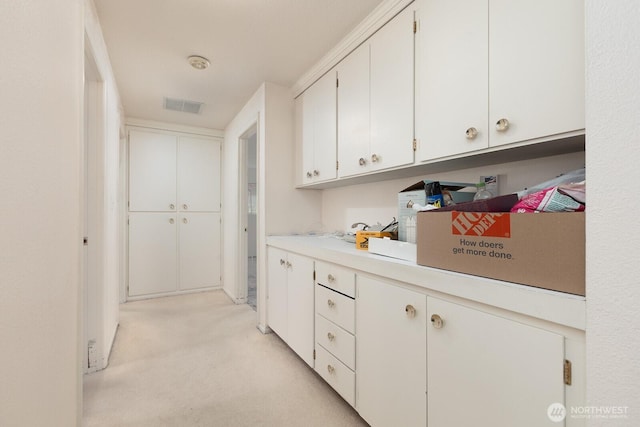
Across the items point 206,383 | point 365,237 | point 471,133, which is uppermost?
point 471,133

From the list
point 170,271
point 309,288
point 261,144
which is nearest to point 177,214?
point 170,271

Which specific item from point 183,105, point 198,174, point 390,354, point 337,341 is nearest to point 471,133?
point 390,354

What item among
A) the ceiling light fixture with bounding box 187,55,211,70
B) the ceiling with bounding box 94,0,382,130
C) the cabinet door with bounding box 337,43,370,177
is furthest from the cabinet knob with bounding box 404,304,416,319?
the ceiling light fixture with bounding box 187,55,211,70

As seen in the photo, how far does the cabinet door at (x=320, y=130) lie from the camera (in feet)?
7.34

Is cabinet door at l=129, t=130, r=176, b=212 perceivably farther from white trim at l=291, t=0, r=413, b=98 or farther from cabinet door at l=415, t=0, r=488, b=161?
cabinet door at l=415, t=0, r=488, b=161

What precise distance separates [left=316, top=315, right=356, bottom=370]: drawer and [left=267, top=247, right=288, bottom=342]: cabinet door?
0.55 meters

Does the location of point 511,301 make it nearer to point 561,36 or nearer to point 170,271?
point 561,36

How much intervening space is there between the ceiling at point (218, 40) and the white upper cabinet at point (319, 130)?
0.74 feet

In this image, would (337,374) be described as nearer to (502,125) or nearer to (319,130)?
(502,125)

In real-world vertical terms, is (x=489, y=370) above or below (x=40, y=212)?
below

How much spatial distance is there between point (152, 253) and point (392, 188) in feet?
10.8

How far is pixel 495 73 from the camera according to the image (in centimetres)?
116

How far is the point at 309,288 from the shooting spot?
77.2 inches

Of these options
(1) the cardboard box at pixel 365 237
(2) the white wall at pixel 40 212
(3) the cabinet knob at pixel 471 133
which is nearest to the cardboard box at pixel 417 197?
(1) the cardboard box at pixel 365 237
